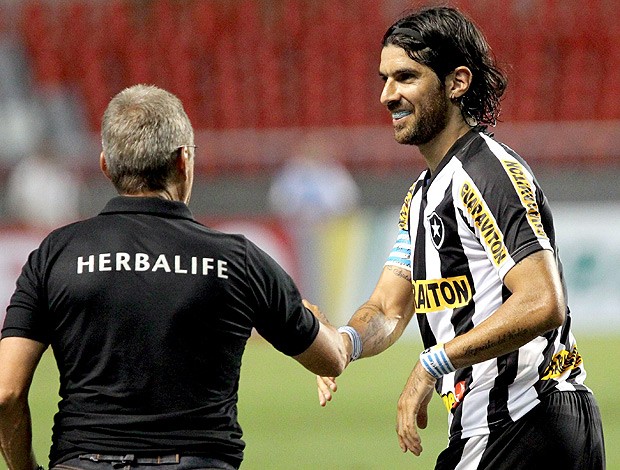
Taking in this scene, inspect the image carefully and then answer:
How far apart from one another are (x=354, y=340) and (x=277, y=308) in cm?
101

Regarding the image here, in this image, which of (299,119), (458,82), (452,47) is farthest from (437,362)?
(299,119)

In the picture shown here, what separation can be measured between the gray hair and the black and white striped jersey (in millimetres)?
1006

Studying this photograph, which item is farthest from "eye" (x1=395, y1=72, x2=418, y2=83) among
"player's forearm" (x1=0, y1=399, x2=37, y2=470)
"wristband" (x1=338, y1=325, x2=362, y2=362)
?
"player's forearm" (x1=0, y1=399, x2=37, y2=470)

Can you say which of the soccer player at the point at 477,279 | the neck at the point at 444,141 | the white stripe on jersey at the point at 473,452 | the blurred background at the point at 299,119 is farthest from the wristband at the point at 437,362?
the blurred background at the point at 299,119

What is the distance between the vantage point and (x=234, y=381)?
11.7 feet

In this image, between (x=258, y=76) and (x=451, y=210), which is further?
(x=258, y=76)

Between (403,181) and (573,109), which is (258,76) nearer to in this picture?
(403,181)

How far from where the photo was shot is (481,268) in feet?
12.8

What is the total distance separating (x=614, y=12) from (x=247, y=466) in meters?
12.7

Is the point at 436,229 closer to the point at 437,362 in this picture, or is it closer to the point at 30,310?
the point at 437,362

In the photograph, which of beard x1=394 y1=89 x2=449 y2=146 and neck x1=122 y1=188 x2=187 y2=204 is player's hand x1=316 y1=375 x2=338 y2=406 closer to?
beard x1=394 y1=89 x2=449 y2=146

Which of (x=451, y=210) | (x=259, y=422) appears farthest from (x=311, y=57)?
(x=451, y=210)

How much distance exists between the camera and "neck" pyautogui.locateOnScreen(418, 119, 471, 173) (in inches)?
166

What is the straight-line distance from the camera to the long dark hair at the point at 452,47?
4.18 m
